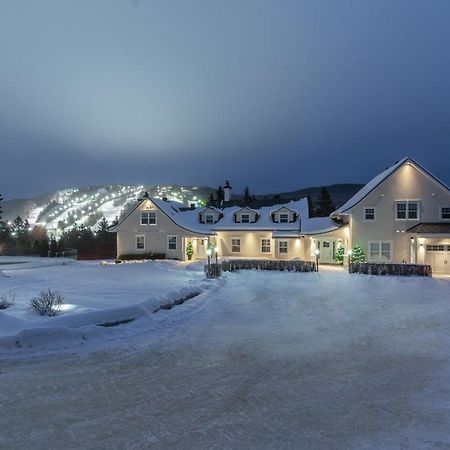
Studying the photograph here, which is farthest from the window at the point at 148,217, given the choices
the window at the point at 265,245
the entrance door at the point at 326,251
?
the entrance door at the point at 326,251

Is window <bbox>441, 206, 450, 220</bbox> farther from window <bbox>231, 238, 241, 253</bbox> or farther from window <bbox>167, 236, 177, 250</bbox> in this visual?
window <bbox>167, 236, 177, 250</bbox>

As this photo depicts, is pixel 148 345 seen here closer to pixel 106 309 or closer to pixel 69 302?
pixel 106 309

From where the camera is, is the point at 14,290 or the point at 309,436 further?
Result: the point at 14,290

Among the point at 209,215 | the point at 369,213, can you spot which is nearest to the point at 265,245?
the point at 209,215

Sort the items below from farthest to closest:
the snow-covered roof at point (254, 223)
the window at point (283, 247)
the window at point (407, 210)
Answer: the window at point (283, 247), the snow-covered roof at point (254, 223), the window at point (407, 210)

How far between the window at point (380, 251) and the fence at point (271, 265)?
5467 mm

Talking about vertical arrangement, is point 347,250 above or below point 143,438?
above

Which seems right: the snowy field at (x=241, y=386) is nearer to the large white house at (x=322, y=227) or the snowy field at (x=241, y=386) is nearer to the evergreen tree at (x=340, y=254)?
the large white house at (x=322, y=227)

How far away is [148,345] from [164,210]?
2756 centimetres

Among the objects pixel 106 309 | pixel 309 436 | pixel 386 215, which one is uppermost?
pixel 386 215

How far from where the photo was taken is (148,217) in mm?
36875

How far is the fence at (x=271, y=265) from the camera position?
26.4 metres

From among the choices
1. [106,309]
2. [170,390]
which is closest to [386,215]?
[106,309]

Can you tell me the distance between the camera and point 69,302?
1323 cm
